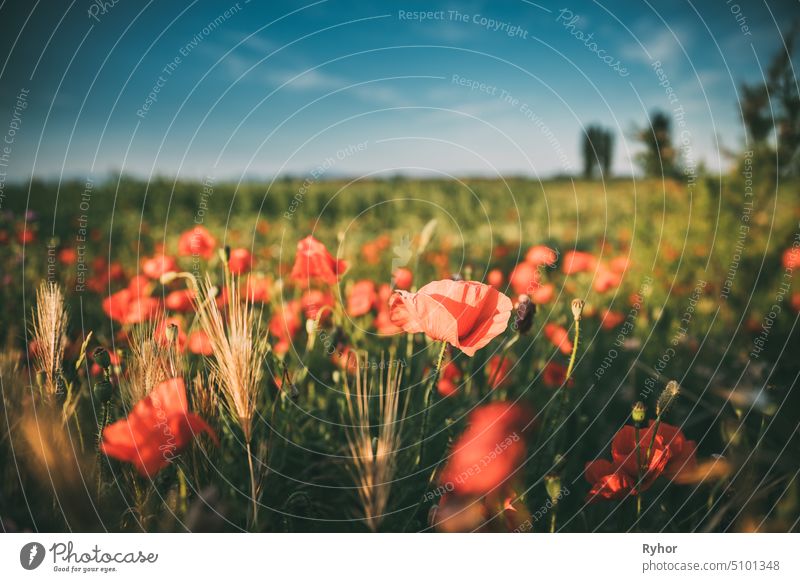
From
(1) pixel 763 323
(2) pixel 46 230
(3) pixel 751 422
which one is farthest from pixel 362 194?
(3) pixel 751 422

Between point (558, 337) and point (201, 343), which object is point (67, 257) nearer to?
point (201, 343)

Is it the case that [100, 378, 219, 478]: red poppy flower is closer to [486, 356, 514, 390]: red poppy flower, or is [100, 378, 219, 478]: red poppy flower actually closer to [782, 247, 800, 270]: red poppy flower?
[486, 356, 514, 390]: red poppy flower

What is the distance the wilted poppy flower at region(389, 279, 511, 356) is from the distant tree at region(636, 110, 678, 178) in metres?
1.16

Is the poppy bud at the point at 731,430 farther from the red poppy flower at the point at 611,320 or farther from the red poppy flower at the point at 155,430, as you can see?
the red poppy flower at the point at 155,430

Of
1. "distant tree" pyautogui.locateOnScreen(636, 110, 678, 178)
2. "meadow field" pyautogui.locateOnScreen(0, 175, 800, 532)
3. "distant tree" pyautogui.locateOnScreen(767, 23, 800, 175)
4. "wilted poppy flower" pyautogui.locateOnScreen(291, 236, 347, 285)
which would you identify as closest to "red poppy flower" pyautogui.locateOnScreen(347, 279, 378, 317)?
"meadow field" pyautogui.locateOnScreen(0, 175, 800, 532)

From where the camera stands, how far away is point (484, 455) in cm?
75

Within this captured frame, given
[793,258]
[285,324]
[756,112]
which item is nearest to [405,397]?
[285,324]

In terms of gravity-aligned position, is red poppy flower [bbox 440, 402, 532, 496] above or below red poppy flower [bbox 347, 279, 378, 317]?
below

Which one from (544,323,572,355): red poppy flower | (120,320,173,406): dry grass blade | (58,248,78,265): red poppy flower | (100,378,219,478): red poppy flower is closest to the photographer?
(100,378,219,478): red poppy flower

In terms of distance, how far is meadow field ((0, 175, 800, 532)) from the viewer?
2.28 feet

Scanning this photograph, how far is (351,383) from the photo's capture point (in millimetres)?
1046
